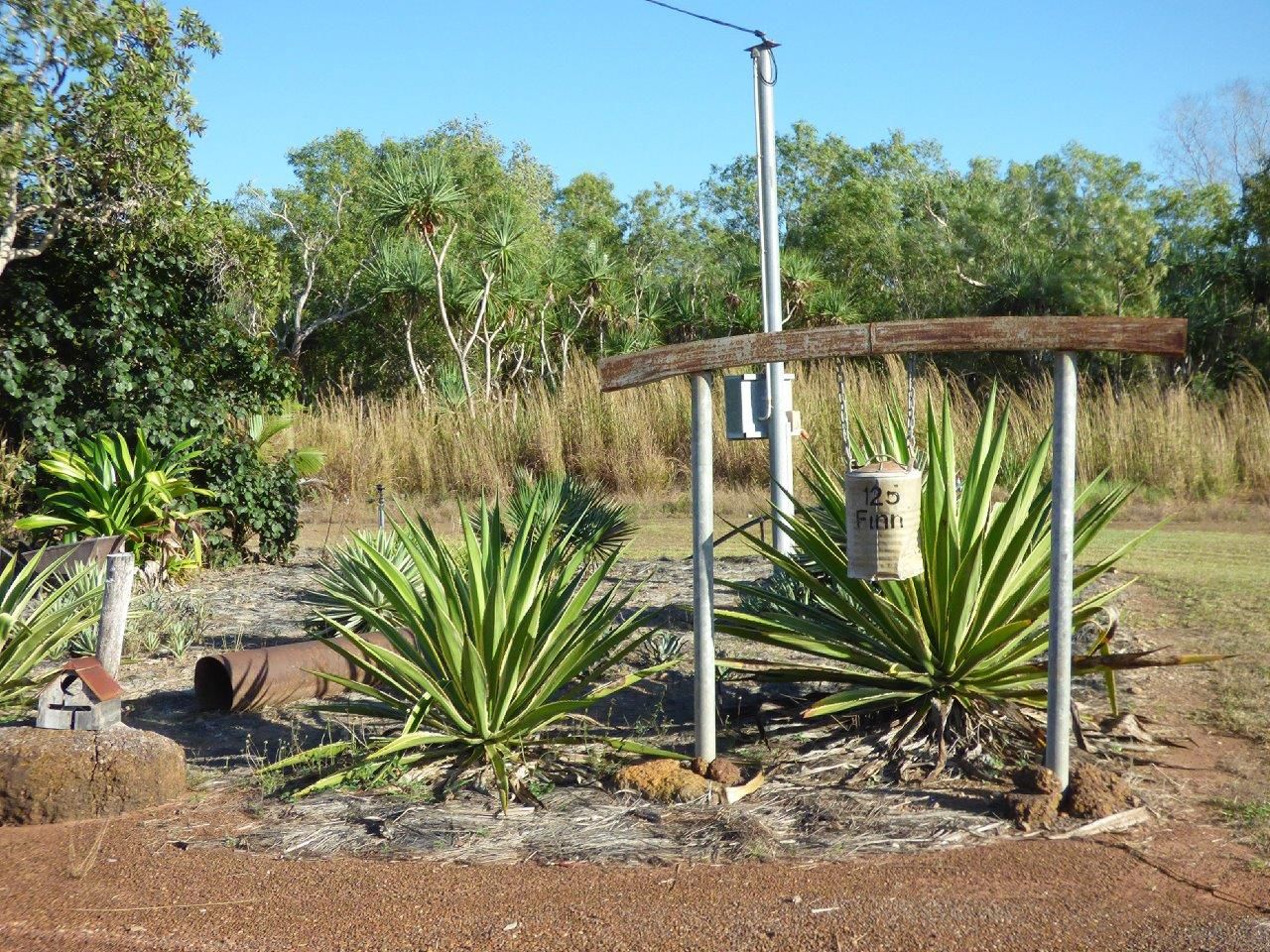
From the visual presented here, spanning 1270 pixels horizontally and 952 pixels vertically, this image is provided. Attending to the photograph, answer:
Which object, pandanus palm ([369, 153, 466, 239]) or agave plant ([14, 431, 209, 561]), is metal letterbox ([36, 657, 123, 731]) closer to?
agave plant ([14, 431, 209, 561])

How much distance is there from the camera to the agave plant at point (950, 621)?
5637 millimetres

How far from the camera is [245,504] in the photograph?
41.8 feet

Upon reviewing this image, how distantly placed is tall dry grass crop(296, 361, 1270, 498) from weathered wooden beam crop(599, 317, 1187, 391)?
11.3m

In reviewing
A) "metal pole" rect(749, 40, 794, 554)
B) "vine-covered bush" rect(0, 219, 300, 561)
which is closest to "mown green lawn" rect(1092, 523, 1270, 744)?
"metal pole" rect(749, 40, 794, 554)

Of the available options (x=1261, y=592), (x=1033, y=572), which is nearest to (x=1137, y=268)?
(x=1261, y=592)

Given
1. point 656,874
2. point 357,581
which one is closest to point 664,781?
point 656,874

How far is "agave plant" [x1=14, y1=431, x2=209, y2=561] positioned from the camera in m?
10.8

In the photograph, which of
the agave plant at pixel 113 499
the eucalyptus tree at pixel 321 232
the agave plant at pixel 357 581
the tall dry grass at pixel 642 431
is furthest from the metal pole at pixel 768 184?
the eucalyptus tree at pixel 321 232

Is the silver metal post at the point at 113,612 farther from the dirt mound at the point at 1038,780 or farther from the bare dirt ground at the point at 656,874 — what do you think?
the dirt mound at the point at 1038,780

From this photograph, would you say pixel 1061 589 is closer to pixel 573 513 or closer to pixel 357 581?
pixel 357 581

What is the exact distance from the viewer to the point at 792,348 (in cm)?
536

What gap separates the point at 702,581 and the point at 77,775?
9.01 feet

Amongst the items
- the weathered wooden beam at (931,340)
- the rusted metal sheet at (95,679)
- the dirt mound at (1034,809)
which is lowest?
the dirt mound at (1034,809)

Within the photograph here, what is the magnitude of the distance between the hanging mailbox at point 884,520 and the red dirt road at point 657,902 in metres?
1.09
